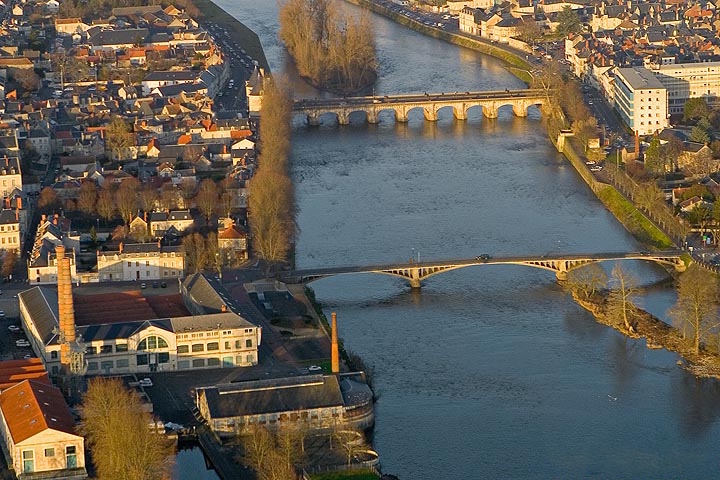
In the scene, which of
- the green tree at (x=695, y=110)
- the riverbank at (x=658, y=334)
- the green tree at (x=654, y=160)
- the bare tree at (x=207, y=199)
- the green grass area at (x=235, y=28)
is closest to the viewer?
the riverbank at (x=658, y=334)

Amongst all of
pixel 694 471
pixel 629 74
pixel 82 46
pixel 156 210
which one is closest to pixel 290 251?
pixel 156 210

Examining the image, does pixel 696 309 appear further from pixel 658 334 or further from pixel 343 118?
pixel 343 118

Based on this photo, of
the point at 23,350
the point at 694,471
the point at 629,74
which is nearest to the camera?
the point at 694,471

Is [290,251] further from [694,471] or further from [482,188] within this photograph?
[694,471]

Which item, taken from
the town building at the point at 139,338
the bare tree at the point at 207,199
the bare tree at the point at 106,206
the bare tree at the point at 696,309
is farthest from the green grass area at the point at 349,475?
the bare tree at the point at 106,206

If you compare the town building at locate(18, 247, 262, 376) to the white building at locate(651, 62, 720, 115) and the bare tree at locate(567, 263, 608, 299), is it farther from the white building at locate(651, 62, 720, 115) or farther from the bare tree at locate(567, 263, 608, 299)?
the white building at locate(651, 62, 720, 115)

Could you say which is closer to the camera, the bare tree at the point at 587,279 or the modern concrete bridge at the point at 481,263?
the bare tree at the point at 587,279

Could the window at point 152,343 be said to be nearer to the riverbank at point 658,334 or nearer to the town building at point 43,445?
the town building at point 43,445
